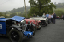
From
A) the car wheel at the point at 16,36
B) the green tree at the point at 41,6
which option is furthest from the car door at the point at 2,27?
the green tree at the point at 41,6

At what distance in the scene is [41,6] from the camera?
131 feet

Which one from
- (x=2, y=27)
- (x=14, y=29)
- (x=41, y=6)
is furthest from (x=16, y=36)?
(x=41, y=6)

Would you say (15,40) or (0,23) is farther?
(0,23)

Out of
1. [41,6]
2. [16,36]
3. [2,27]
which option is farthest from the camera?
[41,6]

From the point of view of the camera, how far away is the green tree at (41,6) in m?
38.3

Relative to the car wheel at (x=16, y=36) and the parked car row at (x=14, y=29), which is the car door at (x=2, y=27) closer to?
the parked car row at (x=14, y=29)

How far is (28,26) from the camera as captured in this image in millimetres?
6711

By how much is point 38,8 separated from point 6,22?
111 ft

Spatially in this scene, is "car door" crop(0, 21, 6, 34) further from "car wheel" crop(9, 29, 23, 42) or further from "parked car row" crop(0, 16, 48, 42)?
"car wheel" crop(9, 29, 23, 42)

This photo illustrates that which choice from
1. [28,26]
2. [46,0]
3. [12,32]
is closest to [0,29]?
[12,32]

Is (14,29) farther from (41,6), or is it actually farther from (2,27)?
(41,6)

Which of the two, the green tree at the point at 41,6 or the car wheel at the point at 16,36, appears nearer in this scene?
the car wheel at the point at 16,36

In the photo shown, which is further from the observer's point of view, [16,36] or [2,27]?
[2,27]

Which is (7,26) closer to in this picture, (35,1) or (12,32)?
(12,32)
